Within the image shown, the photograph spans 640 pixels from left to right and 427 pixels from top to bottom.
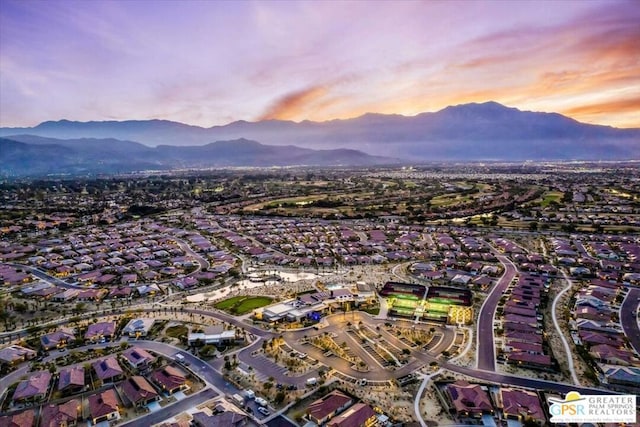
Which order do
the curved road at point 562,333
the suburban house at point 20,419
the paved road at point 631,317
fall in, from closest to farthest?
the suburban house at point 20,419 → the curved road at point 562,333 → the paved road at point 631,317

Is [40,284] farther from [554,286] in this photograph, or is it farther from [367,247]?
[554,286]

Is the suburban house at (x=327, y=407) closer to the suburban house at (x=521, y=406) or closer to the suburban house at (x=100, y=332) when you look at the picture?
the suburban house at (x=521, y=406)

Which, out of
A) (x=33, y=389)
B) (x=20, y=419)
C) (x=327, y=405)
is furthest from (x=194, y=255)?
(x=327, y=405)

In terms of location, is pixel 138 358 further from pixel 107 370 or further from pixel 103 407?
pixel 103 407

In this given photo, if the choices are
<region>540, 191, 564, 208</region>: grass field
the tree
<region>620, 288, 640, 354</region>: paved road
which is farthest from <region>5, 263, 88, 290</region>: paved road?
<region>540, 191, 564, 208</region>: grass field

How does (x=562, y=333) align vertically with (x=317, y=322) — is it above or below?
above

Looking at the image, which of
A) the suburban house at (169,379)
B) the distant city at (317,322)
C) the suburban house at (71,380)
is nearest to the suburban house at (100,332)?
the distant city at (317,322)
